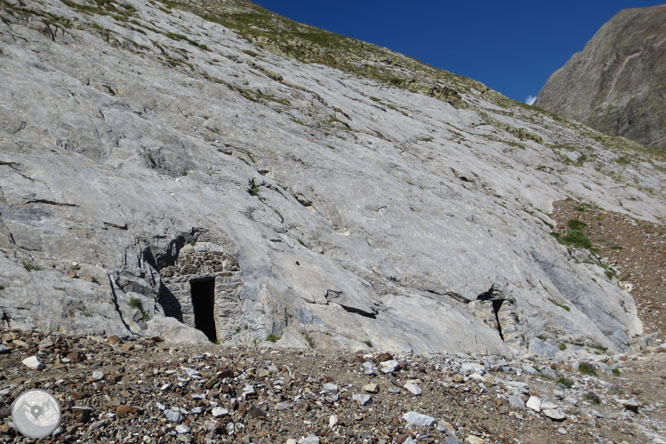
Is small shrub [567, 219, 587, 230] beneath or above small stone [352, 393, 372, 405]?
above

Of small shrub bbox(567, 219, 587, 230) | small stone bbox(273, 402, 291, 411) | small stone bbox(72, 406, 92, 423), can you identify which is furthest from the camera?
small shrub bbox(567, 219, 587, 230)

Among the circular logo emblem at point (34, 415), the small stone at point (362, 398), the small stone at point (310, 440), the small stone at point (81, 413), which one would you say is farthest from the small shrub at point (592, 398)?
the circular logo emblem at point (34, 415)

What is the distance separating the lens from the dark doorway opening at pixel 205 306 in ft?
44.8

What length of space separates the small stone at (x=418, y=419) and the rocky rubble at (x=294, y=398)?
0.09 ft

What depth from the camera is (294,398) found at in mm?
7605

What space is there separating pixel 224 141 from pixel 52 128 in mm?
8259

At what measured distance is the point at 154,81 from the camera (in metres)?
23.8

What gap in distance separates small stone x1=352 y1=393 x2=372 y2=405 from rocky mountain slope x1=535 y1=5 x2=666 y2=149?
5247 inches

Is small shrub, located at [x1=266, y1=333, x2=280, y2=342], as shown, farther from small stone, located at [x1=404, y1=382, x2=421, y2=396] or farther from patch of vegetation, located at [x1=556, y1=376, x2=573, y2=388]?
patch of vegetation, located at [x1=556, y1=376, x2=573, y2=388]

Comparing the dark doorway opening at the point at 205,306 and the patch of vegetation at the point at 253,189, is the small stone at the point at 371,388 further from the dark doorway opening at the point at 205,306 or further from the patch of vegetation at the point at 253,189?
the patch of vegetation at the point at 253,189

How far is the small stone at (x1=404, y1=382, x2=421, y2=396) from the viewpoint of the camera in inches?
335

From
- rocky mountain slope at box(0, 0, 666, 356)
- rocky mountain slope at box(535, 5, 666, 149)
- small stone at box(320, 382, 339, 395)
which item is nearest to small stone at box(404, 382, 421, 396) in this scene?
small stone at box(320, 382, 339, 395)

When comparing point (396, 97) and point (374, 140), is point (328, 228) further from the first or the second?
point (396, 97)

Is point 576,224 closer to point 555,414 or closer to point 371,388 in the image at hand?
point 555,414
